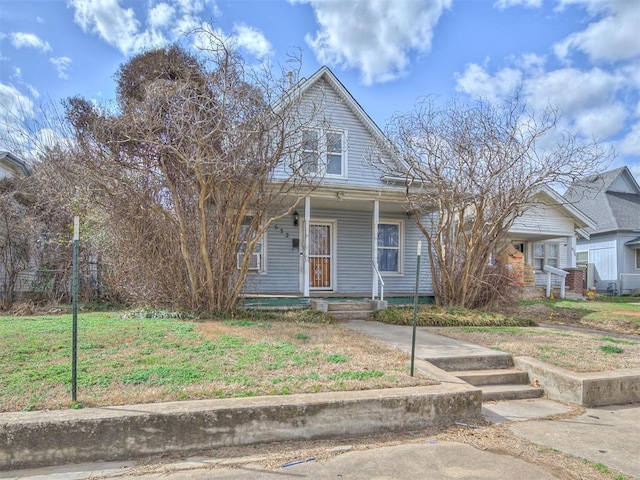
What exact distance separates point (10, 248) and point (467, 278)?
39.1 ft

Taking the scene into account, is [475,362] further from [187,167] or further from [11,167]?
[11,167]

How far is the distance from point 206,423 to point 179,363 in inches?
58.3

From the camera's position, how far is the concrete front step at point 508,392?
15.6 feet

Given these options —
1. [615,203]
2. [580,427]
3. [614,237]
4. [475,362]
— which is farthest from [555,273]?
[580,427]

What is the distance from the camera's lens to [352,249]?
12383 mm

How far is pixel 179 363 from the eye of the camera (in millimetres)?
4484

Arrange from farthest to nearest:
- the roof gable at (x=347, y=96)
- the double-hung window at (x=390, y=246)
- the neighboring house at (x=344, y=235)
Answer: the double-hung window at (x=390, y=246)
the roof gable at (x=347, y=96)
the neighboring house at (x=344, y=235)

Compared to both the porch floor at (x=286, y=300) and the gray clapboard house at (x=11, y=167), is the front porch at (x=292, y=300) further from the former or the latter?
the gray clapboard house at (x=11, y=167)

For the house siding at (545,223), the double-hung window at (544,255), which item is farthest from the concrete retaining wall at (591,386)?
the double-hung window at (544,255)

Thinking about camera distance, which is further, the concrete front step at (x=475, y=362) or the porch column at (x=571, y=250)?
the porch column at (x=571, y=250)

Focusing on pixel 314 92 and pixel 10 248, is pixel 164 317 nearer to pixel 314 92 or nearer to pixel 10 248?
pixel 10 248

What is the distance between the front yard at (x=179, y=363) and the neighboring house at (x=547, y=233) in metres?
12.8

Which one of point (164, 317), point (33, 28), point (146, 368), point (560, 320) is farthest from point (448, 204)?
point (33, 28)

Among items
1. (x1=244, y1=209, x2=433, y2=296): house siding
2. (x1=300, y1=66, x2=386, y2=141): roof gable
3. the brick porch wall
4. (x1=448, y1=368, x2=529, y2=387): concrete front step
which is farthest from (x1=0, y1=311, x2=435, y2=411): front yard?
the brick porch wall
